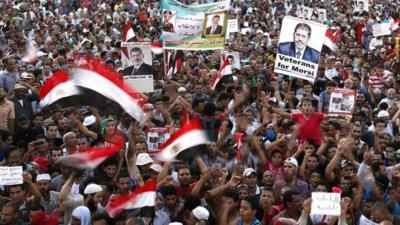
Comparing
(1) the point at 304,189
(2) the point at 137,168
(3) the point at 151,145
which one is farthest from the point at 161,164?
(1) the point at 304,189

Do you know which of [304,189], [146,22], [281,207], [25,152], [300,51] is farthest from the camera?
[146,22]

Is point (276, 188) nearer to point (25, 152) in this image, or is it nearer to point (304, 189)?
point (304, 189)

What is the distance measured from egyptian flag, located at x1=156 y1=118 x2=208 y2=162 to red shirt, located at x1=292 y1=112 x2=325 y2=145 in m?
1.31

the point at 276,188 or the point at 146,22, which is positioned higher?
the point at 146,22

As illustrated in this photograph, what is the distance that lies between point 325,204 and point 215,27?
7.73m

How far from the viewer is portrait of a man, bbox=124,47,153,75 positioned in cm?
1226

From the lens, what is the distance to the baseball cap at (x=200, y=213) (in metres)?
7.04

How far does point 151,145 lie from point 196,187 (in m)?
1.75

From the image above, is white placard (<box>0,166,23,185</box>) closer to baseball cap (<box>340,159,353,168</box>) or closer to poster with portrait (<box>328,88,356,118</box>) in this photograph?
baseball cap (<box>340,159,353,168</box>)

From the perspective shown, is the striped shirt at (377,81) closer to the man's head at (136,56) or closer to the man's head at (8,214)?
the man's head at (136,56)

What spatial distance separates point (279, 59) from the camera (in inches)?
478

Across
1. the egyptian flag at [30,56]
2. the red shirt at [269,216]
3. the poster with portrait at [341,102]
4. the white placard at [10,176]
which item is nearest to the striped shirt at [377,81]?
the poster with portrait at [341,102]

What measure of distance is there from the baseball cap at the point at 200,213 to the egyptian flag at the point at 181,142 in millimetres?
1266

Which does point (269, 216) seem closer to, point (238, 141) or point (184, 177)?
point (184, 177)
